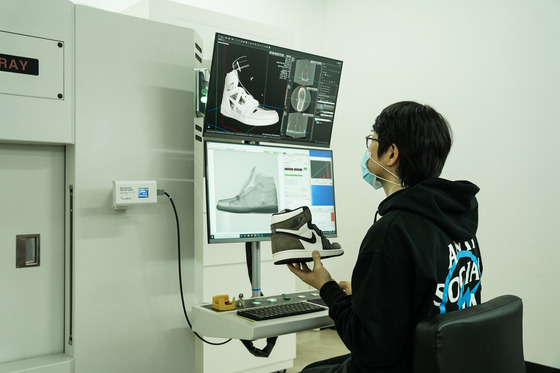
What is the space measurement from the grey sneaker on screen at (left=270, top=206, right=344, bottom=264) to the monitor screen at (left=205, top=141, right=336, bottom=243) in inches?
10.3

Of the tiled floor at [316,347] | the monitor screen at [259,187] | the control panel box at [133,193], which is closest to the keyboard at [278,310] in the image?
the monitor screen at [259,187]

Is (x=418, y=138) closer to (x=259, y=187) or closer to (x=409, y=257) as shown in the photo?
(x=409, y=257)

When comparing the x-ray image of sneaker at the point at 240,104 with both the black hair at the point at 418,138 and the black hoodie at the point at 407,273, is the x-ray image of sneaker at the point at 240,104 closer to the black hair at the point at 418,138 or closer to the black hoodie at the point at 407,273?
the black hair at the point at 418,138

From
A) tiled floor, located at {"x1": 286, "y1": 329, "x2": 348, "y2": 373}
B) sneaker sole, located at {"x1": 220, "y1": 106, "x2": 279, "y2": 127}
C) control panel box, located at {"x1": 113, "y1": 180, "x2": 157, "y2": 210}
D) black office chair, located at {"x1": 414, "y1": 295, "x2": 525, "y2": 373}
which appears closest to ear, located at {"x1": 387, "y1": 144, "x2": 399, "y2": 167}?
black office chair, located at {"x1": 414, "y1": 295, "x2": 525, "y2": 373}

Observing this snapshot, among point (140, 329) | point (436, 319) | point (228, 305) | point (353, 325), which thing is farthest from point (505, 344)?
point (140, 329)

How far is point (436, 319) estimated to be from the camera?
1022 mm

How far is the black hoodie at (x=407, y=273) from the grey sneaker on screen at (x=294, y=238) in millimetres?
319

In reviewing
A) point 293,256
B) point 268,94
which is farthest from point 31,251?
point 268,94

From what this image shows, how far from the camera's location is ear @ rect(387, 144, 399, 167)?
139 cm

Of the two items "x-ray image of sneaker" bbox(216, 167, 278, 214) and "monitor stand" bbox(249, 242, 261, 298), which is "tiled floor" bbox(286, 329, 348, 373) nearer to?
"monitor stand" bbox(249, 242, 261, 298)

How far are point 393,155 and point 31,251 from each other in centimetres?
119

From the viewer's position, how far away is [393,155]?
1.40 m

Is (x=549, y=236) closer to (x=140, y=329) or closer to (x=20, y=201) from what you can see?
(x=140, y=329)

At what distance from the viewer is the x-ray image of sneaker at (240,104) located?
1.85 meters
